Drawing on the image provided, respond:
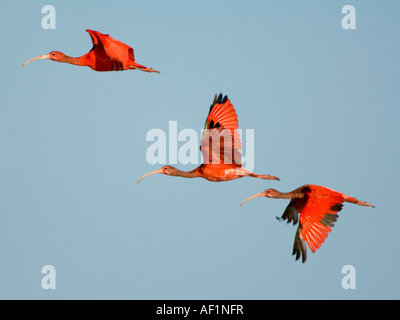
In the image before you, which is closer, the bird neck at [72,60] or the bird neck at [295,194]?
the bird neck at [295,194]

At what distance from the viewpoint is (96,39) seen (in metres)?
34.1

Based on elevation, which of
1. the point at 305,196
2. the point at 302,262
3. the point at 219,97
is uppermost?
the point at 219,97

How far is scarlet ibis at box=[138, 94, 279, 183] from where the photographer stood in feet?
113

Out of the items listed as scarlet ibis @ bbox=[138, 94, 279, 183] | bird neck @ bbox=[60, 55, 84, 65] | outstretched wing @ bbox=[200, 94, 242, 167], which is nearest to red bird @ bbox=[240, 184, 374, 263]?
scarlet ibis @ bbox=[138, 94, 279, 183]

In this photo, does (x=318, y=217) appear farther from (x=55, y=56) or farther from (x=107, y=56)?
(x=55, y=56)

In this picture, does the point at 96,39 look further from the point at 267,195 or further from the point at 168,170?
the point at 267,195

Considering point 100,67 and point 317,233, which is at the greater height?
point 100,67

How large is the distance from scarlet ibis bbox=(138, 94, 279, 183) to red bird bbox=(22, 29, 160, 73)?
251 centimetres

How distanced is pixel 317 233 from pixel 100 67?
8851mm

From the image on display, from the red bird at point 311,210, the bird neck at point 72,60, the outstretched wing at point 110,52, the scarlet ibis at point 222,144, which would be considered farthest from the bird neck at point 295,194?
the bird neck at point 72,60

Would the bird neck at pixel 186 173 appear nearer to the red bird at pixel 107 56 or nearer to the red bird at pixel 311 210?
Answer: the red bird at pixel 311 210

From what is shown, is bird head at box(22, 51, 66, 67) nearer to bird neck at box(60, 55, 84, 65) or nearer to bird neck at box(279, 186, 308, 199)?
bird neck at box(60, 55, 84, 65)

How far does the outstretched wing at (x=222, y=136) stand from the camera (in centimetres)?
3450

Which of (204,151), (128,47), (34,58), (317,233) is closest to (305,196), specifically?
(317,233)
